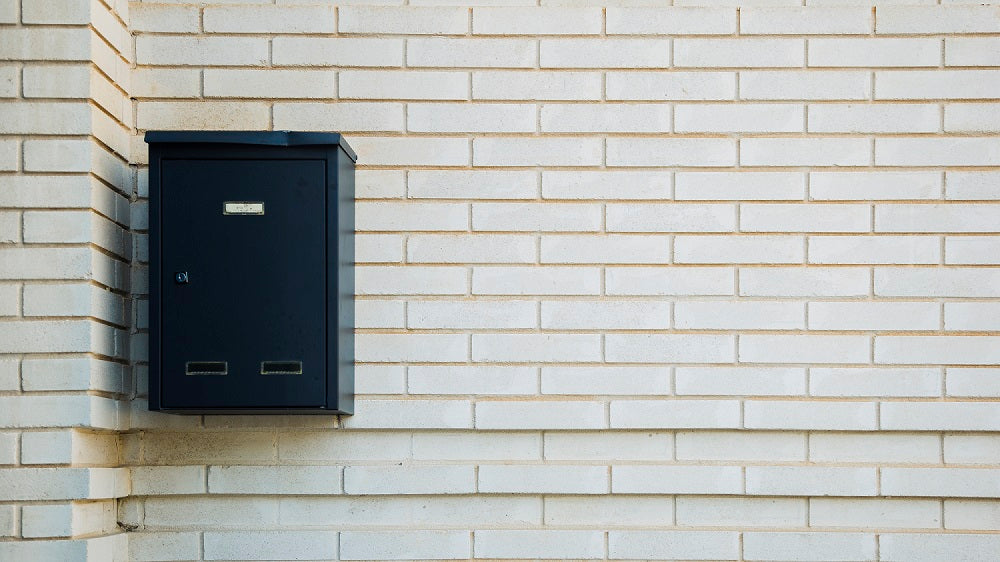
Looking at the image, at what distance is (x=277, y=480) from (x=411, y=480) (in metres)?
0.53

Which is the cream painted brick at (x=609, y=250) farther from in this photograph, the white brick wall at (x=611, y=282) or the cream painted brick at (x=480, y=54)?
the cream painted brick at (x=480, y=54)

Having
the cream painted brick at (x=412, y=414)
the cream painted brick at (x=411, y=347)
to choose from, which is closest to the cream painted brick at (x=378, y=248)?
the cream painted brick at (x=411, y=347)

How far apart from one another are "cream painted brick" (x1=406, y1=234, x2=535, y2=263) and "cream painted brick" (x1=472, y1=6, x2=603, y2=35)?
836mm

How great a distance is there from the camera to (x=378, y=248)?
490 centimetres

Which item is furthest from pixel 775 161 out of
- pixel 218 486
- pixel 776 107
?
pixel 218 486

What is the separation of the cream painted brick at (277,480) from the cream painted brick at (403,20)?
1.78 metres

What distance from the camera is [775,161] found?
16.1 feet

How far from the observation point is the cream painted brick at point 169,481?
4.85 meters

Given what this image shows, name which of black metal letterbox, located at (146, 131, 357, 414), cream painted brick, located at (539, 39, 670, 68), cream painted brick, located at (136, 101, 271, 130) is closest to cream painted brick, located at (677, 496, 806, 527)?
black metal letterbox, located at (146, 131, 357, 414)

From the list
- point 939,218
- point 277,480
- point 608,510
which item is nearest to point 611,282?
point 608,510

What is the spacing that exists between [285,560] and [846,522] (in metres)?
2.23

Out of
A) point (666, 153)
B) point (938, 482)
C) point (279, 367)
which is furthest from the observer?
point (666, 153)

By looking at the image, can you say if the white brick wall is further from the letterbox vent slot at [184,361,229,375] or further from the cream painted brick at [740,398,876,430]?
the letterbox vent slot at [184,361,229,375]

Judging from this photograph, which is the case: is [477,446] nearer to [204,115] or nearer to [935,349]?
[204,115]
